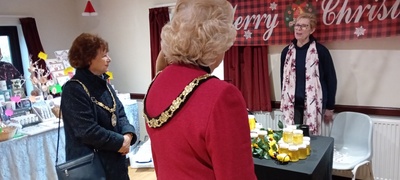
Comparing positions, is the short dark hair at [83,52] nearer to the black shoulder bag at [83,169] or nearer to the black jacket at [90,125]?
the black jacket at [90,125]

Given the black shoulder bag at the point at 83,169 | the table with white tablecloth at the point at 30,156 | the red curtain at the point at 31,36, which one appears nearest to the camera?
the black shoulder bag at the point at 83,169

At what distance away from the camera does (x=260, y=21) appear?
304cm

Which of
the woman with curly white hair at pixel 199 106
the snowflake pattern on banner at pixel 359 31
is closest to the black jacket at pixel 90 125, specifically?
the woman with curly white hair at pixel 199 106

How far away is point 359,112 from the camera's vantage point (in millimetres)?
2771

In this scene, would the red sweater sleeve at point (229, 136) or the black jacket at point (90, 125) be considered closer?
the red sweater sleeve at point (229, 136)

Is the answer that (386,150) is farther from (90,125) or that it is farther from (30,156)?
(30,156)

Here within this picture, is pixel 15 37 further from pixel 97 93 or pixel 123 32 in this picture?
pixel 97 93

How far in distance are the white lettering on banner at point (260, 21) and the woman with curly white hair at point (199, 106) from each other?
7.43 feet

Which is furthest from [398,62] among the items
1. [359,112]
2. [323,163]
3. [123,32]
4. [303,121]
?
[123,32]

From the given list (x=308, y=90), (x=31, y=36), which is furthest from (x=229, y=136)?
(x=31, y=36)

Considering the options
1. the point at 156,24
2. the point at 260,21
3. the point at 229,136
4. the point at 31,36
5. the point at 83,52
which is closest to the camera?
the point at 229,136

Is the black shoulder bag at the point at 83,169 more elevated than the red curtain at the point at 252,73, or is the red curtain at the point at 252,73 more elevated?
the red curtain at the point at 252,73

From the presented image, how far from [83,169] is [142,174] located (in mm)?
1782

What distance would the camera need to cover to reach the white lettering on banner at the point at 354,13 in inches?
97.1
